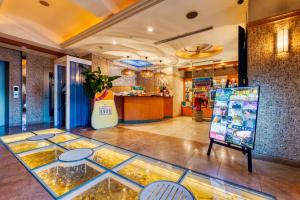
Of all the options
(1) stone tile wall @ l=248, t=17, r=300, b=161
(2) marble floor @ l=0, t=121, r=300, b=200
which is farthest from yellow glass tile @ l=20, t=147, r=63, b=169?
(1) stone tile wall @ l=248, t=17, r=300, b=161

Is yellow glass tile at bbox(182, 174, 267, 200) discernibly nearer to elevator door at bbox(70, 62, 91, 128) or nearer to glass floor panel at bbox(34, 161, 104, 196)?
glass floor panel at bbox(34, 161, 104, 196)

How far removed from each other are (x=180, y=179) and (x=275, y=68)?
2.45 m

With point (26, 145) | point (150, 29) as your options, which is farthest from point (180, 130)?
point (26, 145)

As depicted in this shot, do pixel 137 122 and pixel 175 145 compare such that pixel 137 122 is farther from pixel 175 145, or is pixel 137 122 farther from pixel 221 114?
pixel 221 114

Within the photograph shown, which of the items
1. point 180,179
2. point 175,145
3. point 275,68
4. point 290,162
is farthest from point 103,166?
point 275,68

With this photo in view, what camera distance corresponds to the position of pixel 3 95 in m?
5.13

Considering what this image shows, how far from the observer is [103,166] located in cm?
219

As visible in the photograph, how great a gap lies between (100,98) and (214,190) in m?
4.32

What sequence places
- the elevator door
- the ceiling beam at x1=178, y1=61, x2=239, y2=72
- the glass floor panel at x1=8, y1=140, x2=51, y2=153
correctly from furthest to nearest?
1. the ceiling beam at x1=178, y1=61, x2=239, y2=72
2. the elevator door
3. the glass floor panel at x1=8, y1=140, x2=51, y2=153

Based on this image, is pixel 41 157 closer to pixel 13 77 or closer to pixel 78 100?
pixel 78 100

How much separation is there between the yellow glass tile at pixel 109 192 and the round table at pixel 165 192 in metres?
0.13

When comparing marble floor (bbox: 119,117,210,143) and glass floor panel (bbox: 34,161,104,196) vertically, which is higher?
glass floor panel (bbox: 34,161,104,196)

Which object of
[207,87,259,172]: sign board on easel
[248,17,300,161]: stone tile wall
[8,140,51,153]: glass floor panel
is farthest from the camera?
[8,140,51,153]: glass floor panel

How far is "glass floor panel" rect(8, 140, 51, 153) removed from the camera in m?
2.80
